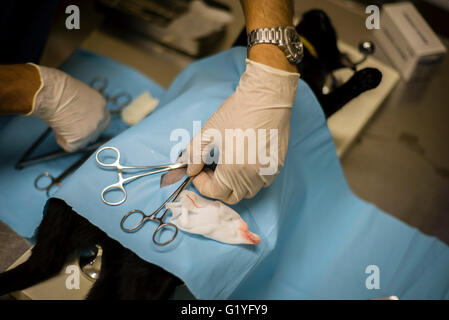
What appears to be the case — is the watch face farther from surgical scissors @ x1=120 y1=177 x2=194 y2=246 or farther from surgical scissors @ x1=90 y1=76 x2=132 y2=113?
surgical scissors @ x1=90 y1=76 x2=132 y2=113

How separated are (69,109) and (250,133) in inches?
21.6

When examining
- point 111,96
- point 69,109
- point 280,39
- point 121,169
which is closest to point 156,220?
point 121,169

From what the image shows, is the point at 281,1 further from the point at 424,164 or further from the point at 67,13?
the point at 67,13

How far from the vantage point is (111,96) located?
146cm

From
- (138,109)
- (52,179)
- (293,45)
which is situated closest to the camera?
(293,45)

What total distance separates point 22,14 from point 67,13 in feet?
1.80

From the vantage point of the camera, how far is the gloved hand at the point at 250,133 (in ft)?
2.86

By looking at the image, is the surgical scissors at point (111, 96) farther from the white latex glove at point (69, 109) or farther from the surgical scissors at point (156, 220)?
the surgical scissors at point (156, 220)

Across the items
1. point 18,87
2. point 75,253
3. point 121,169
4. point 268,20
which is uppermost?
point 268,20

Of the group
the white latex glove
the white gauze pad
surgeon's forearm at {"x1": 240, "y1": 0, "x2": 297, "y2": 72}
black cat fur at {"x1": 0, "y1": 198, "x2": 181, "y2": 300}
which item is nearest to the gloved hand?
surgeon's forearm at {"x1": 240, "y1": 0, "x2": 297, "y2": 72}

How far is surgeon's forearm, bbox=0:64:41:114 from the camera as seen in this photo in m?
0.92

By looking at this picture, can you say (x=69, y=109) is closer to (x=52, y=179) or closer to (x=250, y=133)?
(x=52, y=179)

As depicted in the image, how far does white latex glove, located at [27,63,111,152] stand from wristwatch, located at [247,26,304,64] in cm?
51

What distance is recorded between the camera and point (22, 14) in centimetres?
113
